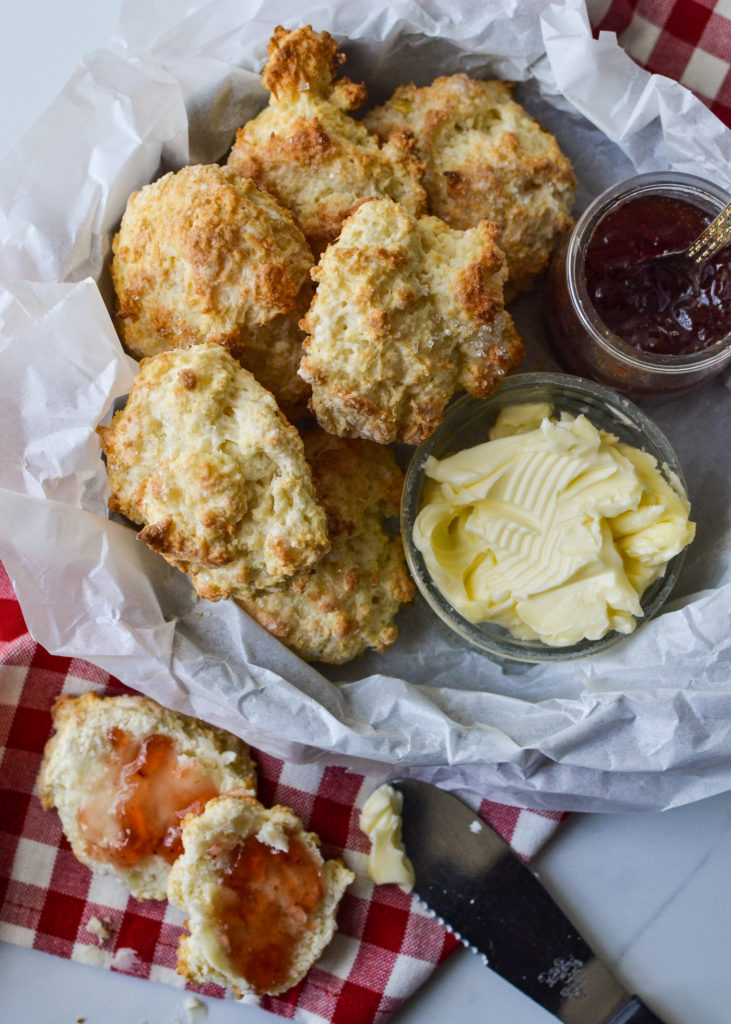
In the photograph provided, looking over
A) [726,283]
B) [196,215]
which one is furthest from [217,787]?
[726,283]

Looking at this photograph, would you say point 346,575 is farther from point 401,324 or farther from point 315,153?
point 315,153

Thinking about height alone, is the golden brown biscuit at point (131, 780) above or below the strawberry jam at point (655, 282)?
below

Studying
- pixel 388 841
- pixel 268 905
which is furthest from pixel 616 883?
pixel 268 905

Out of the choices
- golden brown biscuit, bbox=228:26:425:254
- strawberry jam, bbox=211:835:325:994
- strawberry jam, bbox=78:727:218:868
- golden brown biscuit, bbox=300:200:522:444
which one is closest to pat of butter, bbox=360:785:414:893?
strawberry jam, bbox=211:835:325:994

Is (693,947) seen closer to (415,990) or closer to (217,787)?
(415,990)

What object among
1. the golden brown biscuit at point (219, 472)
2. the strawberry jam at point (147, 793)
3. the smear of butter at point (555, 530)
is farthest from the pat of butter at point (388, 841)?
the golden brown biscuit at point (219, 472)

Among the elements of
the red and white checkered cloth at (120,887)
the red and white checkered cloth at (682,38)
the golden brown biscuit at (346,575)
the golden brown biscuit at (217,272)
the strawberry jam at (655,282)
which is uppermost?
the red and white checkered cloth at (682,38)

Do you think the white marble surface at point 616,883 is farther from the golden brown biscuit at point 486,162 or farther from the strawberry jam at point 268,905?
the golden brown biscuit at point 486,162
